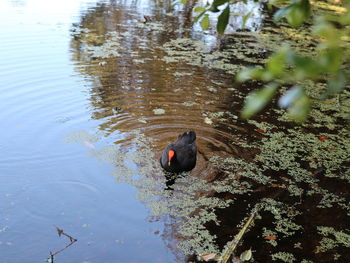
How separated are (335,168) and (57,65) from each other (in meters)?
5.28

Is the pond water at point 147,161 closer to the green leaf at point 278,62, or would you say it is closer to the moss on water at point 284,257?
the moss on water at point 284,257

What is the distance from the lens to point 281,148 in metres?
5.07

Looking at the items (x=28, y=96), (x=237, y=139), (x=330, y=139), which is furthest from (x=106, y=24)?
(x=330, y=139)

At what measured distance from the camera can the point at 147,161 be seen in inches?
182

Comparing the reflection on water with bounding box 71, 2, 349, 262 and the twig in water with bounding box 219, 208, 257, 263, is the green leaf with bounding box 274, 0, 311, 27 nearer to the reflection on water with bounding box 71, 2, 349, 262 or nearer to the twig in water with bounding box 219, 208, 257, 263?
the reflection on water with bounding box 71, 2, 349, 262

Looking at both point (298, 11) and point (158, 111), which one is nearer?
point (298, 11)

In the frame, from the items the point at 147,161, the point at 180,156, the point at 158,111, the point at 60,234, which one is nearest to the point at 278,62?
the point at 60,234

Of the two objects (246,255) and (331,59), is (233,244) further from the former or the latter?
(331,59)

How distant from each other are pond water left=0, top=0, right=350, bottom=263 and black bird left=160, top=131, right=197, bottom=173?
125mm

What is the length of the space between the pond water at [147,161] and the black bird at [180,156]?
0.12m

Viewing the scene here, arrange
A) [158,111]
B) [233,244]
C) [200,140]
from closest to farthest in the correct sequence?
[233,244] < [200,140] < [158,111]

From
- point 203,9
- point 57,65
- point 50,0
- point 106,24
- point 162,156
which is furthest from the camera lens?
point 50,0

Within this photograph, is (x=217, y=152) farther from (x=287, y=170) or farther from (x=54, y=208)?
(x=54, y=208)

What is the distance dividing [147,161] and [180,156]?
48 centimetres
